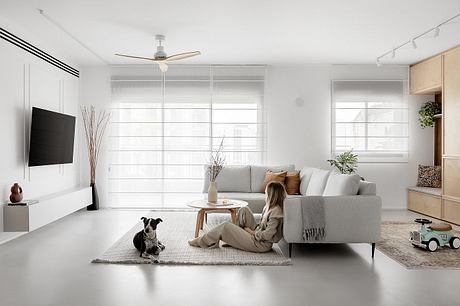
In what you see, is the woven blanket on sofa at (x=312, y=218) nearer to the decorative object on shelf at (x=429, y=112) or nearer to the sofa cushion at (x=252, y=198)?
the sofa cushion at (x=252, y=198)

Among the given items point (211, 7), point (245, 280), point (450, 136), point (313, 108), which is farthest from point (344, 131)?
point (245, 280)

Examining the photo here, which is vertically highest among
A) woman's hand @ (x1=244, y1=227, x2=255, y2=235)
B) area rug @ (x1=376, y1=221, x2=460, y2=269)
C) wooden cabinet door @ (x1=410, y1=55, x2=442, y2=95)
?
wooden cabinet door @ (x1=410, y1=55, x2=442, y2=95)

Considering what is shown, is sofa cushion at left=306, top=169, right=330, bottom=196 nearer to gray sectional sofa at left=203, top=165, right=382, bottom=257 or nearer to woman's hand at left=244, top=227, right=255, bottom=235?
gray sectional sofa at left=203, top=165, right=382, bottom=257

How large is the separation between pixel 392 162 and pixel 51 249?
19.7 ft

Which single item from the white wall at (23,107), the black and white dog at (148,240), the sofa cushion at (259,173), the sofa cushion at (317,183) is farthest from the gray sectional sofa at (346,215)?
the white wall at (23,107)

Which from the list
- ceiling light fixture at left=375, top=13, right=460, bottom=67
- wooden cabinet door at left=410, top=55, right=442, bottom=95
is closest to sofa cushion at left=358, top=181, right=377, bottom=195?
ceiling light fixture at left=375, top=13, right=460, bottom=67

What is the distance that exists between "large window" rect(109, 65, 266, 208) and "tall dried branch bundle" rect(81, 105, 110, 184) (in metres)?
0.18

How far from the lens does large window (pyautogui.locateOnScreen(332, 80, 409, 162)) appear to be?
7.87 metres

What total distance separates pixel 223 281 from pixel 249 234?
99 cm

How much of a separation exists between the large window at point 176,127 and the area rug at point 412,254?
3180 millimetres

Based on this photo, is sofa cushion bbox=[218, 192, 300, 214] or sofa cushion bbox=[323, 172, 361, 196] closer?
sofa cushion bbox=[323, 172, 361, 196]

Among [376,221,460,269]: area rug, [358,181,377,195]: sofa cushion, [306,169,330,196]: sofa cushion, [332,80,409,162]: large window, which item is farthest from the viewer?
[332,80,409,162]: large window

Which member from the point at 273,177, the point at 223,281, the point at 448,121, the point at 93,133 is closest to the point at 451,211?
the point at 448,121

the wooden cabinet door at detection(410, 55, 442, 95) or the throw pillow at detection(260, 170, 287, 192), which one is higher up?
the wooden cabinet door at detection(410, 55, 442, 95)
